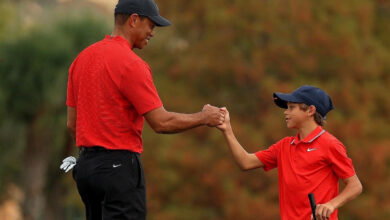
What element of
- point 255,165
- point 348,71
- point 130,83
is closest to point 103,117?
point 130,83

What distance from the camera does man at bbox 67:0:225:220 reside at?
17.5ft

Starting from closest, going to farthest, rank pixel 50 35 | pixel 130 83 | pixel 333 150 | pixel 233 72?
pixel 130 83 → pixel 333 150 → pixel 233 72 → pixel 50 35

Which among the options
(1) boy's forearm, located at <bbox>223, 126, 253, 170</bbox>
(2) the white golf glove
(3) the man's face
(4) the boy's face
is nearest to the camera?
(3) the man's face

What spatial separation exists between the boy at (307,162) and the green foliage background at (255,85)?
13.7m

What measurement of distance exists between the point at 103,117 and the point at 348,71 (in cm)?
1686

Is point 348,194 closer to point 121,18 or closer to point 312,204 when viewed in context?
point 312,204

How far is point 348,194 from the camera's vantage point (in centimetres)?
570

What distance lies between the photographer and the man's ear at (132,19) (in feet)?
18.2

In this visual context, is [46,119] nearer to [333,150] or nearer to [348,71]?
[348,71]

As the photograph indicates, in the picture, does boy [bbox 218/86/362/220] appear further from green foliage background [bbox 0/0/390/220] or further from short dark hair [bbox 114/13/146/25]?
green foliage background [bbox 0/0/390/220]

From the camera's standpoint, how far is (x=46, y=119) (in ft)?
85.1

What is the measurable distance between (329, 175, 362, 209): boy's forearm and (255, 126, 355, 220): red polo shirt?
6 centimetres

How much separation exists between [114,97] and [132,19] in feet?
1.88

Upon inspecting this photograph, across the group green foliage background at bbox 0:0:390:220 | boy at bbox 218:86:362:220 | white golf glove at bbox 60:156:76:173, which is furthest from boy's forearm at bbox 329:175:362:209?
green foliage background at bbox 0:0:390:220
